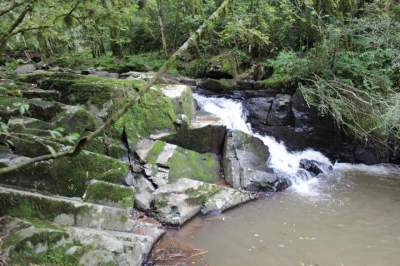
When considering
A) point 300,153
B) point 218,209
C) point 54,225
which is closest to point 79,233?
point 54,225

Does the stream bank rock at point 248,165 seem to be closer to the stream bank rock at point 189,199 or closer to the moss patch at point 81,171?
the stream bank rock at point 189,199

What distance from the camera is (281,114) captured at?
36.2 feet

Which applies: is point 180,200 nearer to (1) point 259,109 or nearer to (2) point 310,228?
(2) point 310,228

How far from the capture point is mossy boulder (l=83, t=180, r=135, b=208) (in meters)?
5.90

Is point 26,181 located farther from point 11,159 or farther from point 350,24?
point 350,24

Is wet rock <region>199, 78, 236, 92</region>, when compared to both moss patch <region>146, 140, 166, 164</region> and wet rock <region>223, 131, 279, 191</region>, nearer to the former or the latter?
wet rock <region>223, 131, 279, 191</region>

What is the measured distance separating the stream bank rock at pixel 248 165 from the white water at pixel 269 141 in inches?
15.6

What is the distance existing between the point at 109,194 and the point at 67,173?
0.73 meters

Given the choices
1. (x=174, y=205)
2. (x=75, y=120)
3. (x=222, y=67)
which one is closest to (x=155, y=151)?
(x=174, y=205)

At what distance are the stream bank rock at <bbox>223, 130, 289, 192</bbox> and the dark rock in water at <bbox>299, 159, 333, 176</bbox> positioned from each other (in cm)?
100

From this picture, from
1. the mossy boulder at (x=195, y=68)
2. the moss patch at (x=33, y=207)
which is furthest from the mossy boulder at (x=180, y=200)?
the mossy boulder at (x=195, y=68)

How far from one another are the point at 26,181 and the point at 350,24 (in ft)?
28.6

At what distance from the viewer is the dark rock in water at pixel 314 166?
31.5ft

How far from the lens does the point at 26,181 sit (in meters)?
5.73
